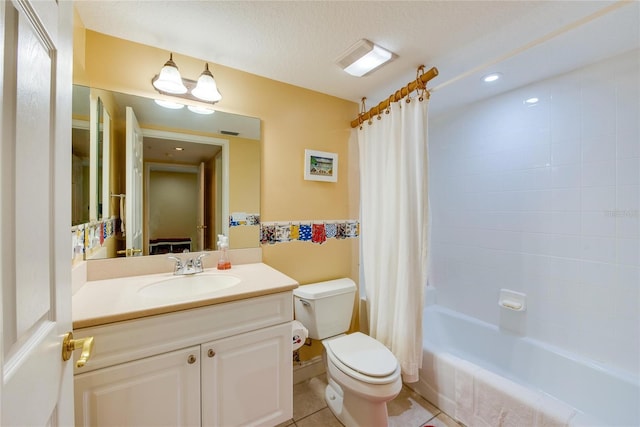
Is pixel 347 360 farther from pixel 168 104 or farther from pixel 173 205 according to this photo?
pixel 168 104

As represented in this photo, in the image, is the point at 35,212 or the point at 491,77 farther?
the point at 491,77

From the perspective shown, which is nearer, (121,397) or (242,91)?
(121,397)

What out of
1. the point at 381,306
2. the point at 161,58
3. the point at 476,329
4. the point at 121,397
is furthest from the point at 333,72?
the point at 476,329

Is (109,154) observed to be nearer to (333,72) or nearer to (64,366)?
(64,366)

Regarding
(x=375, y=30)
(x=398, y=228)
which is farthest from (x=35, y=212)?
(x=398, y=228)

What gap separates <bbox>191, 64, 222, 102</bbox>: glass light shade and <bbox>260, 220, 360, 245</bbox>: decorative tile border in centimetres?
83

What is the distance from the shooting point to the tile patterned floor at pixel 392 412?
148 centimetres

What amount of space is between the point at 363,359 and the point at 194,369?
838mm

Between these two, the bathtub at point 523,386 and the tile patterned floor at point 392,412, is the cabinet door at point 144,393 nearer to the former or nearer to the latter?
the tile patterned floor at point 392,412

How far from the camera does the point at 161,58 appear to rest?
4.74 ft

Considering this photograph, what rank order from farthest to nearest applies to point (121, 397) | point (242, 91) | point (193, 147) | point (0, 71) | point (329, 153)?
point (329, 153)
point (242, 91)
point (193, 147)
point (121, 397)
point (0, 71)

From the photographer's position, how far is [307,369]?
1869mm

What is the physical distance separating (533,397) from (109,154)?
94.6 inches

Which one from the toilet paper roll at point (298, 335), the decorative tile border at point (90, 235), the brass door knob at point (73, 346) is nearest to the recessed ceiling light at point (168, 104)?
the decorative tile border at point (90, 235)
